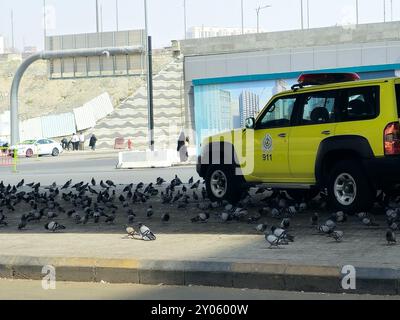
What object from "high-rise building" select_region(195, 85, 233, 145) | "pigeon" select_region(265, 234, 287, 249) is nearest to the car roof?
"pigeon" select_region(265, 234, 287, 249)

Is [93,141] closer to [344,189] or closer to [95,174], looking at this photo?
[95,174]

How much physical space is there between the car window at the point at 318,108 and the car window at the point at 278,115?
11.1 inches

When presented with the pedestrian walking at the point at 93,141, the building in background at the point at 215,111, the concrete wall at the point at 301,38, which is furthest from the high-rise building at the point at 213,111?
the pedestrian walking at the point at 93,141

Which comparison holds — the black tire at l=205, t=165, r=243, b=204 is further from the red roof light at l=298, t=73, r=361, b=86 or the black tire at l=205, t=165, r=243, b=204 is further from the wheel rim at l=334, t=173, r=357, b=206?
the wheel rim at l=334, t=173, r=357, b=206

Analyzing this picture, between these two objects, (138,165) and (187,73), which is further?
(187,73)

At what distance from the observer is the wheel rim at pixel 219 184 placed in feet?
49.3

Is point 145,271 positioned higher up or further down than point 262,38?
further down

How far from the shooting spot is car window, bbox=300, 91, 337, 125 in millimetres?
12906

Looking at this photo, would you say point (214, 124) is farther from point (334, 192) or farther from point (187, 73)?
point (334, 192)

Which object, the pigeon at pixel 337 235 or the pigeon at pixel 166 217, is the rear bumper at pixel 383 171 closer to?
the pigeon at pixel 337 235

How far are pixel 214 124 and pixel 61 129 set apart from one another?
2986 cm
